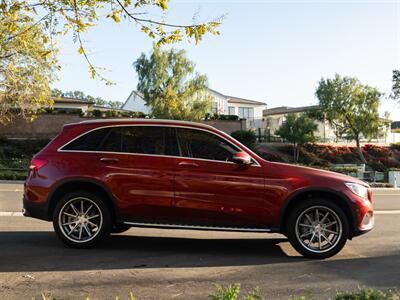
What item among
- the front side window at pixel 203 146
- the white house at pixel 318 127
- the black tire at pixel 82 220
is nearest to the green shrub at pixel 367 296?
the front side window at pixel 203 146

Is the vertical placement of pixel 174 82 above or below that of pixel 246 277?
above

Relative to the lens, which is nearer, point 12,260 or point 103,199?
point 12,260

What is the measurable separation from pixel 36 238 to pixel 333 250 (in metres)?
4.43

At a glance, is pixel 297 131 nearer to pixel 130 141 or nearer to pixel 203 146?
pixel 203 146

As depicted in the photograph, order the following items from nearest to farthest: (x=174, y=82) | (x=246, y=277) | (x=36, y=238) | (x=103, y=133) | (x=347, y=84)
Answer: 1. (x=246, y=277)
2. (x=103, y=133)
3. (x=36, y=238)
4. (x=174, y=82)
5. (x=347, y=84)

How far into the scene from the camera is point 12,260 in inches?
236

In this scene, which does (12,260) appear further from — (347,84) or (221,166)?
(347,84)

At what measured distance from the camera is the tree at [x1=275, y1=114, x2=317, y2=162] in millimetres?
46062

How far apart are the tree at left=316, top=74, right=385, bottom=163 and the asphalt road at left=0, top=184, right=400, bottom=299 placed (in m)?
43.0

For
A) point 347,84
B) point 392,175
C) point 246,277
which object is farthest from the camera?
point 347,84

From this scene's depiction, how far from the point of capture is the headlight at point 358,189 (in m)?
6.58

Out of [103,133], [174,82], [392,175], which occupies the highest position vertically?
[174,82]

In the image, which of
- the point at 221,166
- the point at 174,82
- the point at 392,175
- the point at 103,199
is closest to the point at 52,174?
the point at 103,199

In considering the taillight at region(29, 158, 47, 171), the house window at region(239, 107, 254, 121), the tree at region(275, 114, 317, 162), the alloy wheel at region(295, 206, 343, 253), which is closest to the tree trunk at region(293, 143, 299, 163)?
the tree at region(275, 114, 317, 162)
